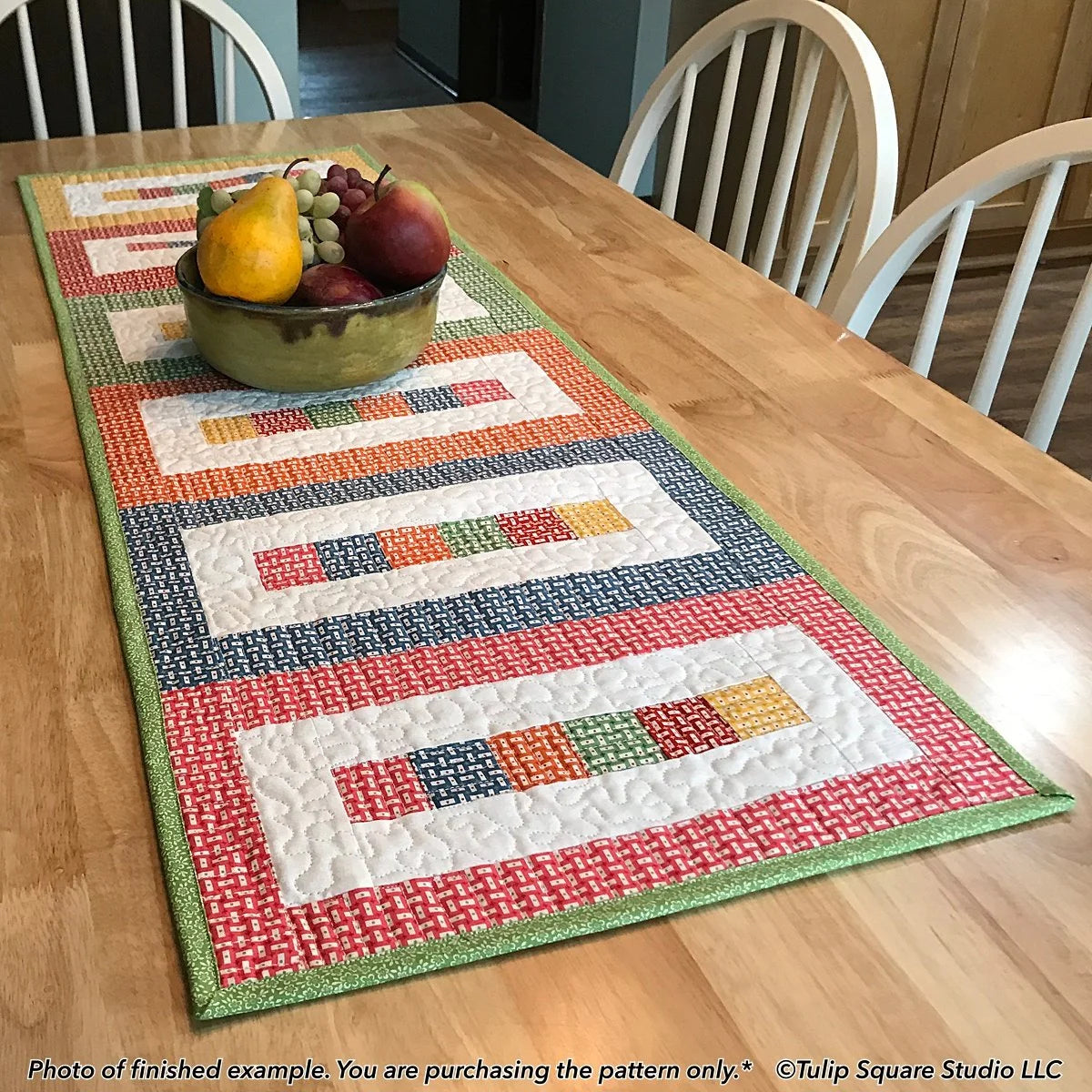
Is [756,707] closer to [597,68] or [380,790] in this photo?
[380,790]

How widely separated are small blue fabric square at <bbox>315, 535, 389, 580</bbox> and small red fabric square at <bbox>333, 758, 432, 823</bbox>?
0.19 meters

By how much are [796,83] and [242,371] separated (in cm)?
85

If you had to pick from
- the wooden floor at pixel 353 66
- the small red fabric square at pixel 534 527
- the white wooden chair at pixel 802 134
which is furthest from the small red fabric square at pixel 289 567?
the wooden floor at pixel 353 66

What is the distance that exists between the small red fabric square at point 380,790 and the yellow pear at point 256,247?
46 centimetres

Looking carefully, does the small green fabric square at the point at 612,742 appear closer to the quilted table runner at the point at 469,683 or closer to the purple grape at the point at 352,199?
the quilted table runner at the point at 469,683

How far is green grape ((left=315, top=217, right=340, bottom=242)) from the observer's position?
1.07 meters

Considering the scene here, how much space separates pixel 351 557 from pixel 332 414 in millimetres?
232

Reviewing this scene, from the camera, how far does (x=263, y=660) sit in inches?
31.0

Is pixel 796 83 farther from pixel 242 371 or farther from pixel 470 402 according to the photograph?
pixel 242 371

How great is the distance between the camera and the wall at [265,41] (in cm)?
296

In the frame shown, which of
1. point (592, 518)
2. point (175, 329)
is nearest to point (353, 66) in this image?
point (175, 329)

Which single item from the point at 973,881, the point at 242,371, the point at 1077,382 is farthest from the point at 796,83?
the point at 1077,382

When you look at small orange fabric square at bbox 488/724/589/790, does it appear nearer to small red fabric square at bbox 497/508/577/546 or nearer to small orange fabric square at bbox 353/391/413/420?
small red fabric square at bbox 497/508/577/546

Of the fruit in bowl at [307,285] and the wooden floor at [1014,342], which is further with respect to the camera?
the wooden floor at [1014,342]
